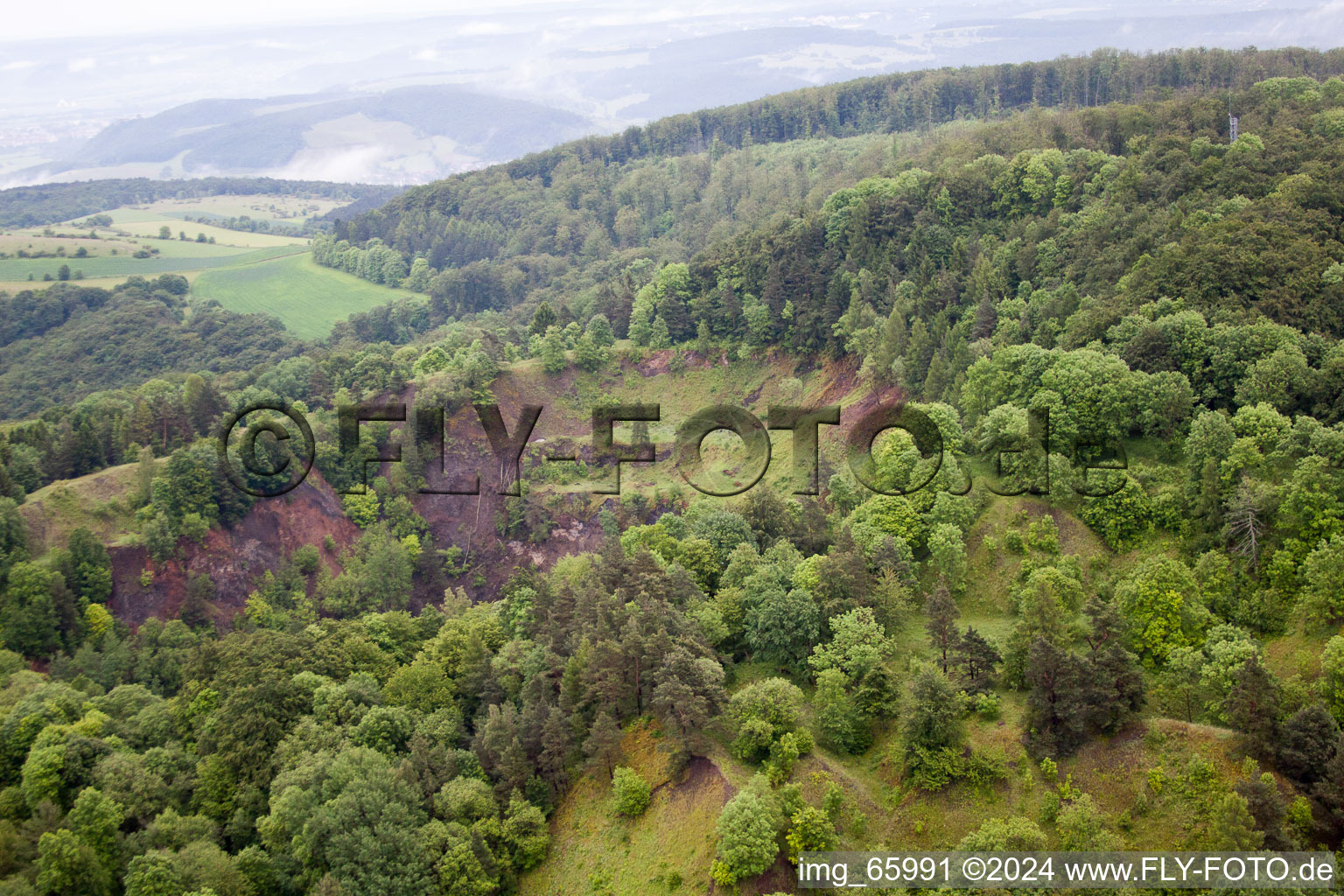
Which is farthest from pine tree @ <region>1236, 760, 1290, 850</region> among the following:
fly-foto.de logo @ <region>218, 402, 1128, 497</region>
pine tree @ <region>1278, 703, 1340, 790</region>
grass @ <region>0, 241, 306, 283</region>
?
grass @ <region>0, 241, 306, 283</region>

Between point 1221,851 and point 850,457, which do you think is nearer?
point 1221,851

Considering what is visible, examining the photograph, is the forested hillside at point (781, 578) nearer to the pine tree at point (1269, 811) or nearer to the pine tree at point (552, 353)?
the pine tree at point (1269, 811)

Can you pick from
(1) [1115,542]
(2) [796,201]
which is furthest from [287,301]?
(1) [1115,542]

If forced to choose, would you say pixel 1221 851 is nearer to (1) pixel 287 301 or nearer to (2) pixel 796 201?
(2) pixel 796 201

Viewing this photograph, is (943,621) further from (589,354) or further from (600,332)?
(600,332)

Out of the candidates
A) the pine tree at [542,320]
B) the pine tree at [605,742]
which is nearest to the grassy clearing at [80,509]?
the pine tree at [542,320]

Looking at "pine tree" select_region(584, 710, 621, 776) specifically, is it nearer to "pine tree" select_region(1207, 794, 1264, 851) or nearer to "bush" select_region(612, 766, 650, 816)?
"bush" select_region(612, 766, 650, 816)
